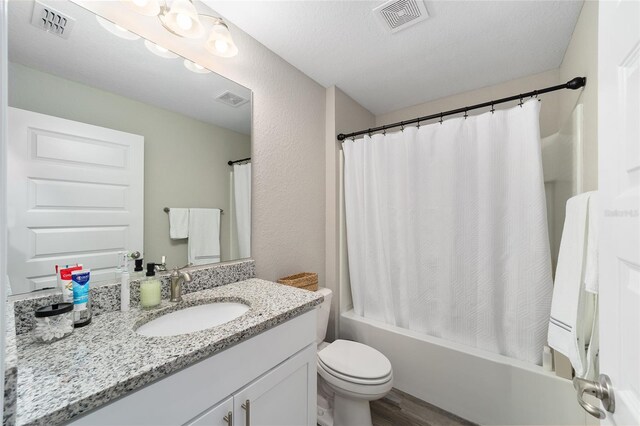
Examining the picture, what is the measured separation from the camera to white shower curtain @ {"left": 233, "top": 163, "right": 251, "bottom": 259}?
1471 mm

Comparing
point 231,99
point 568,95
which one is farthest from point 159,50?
point 568,95

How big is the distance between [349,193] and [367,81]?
906 millimetres

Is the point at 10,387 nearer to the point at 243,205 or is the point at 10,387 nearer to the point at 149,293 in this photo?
the point at 149,293

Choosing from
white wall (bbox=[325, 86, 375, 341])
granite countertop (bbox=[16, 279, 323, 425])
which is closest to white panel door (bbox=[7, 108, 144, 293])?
granite countertop (bbox=[16, 279, 323, 425])

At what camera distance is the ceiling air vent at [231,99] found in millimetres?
1431

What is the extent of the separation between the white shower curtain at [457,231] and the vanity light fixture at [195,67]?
1.15 meters

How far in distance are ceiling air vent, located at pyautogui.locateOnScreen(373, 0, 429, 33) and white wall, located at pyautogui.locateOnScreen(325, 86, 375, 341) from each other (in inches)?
28.9

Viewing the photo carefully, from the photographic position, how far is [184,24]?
3.71 ft

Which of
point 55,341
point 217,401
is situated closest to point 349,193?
point 217,401

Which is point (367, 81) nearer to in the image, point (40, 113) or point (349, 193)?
point (349, 193)

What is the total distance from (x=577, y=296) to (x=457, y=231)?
70cm

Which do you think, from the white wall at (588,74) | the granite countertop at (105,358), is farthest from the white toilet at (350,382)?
the white wall at (588,74)

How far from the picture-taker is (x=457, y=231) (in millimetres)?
1658

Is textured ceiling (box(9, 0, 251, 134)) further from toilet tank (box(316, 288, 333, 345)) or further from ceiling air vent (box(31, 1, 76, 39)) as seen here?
toilet tank (box(316, 288, 333, 345))
